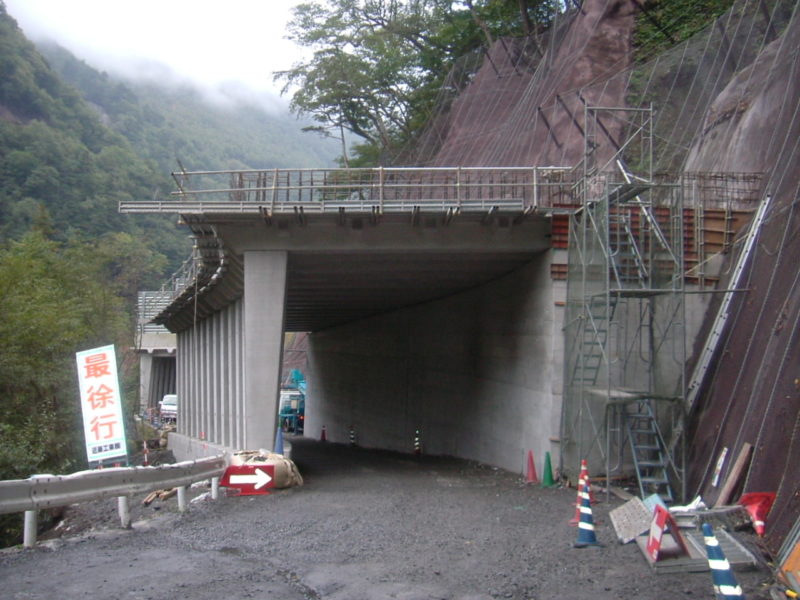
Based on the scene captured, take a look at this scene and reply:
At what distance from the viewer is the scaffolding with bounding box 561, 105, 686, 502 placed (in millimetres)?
13492

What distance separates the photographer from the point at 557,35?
29.9m

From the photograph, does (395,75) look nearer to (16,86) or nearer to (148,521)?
(148,521)

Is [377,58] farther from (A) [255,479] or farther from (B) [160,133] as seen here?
(B) [160,133]

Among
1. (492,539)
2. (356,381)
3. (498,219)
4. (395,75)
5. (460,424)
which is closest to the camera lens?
(492,539)

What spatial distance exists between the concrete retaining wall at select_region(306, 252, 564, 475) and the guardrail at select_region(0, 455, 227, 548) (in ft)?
24.1

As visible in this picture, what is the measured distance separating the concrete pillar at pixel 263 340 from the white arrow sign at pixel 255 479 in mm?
3322

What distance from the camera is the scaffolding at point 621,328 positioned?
13.5 m

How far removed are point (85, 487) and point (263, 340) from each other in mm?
7902

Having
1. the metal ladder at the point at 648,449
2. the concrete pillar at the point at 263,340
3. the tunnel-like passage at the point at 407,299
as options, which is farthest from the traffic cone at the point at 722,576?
the concrete pillar at the point at 263,340

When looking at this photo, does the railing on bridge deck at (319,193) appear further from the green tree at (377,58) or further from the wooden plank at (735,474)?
the green tree at (377,58)

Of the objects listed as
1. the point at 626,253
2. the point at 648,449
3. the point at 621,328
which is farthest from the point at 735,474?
the point at 626,253

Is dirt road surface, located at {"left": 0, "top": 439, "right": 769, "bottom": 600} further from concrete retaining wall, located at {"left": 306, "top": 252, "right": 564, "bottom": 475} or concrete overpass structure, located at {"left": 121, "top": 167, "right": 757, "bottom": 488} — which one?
concrete overpass structure, located at {"left": 121, "top": 167, "right": 757, "bottom": 488}

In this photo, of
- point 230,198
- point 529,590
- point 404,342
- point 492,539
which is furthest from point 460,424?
point 529,590

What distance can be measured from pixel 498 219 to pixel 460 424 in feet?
26.7
